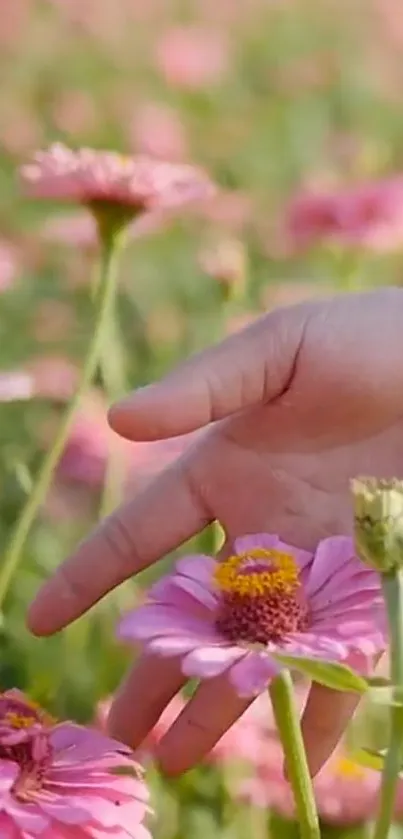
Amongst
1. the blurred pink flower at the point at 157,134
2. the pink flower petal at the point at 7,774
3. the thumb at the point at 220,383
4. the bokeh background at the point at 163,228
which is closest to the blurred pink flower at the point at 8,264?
the bokeh background at the point at 163,228

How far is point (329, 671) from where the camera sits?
1.29ft

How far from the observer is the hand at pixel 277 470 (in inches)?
21.0

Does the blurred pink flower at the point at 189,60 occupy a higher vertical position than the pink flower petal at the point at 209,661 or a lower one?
lower

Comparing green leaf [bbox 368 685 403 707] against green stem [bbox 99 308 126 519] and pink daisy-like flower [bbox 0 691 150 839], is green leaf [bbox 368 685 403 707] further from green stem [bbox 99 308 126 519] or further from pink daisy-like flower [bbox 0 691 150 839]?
green stem [bbox 99 308 126 519]

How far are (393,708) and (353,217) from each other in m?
0.74

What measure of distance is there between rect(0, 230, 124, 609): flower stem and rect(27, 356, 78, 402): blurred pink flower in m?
0.22

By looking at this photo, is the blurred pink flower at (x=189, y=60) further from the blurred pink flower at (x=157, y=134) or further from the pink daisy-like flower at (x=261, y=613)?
the pink daisy-like flower at (x=261, y=613)

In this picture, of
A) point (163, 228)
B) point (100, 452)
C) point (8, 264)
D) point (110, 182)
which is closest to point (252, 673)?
point (110, 182)

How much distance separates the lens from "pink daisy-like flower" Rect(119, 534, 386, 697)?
42cm

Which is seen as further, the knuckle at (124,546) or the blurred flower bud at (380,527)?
the knuckle at (124,546)

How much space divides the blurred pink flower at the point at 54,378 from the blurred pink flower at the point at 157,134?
0.58m

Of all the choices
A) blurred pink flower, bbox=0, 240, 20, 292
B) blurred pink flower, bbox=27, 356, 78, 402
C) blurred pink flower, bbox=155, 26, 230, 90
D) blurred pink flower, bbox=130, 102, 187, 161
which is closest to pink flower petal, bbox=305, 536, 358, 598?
blurred pink flower, bbox=27, 356, 78, 402

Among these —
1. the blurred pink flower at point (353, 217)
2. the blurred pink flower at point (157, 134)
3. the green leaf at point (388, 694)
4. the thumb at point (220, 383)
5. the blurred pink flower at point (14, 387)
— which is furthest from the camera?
the blurred pink flower at point (157, 134)

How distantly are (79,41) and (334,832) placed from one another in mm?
1543
